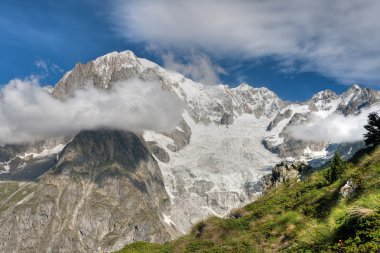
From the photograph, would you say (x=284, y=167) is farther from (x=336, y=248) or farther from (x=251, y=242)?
(x=336, y=248)

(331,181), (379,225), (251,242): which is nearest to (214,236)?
(251,242)

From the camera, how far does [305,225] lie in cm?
2956

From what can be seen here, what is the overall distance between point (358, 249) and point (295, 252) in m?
5.17

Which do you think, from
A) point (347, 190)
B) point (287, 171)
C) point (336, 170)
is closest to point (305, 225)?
point (347, 190)

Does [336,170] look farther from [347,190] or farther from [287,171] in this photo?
[287,171]

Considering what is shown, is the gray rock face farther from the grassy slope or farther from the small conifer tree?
the small conifer tree

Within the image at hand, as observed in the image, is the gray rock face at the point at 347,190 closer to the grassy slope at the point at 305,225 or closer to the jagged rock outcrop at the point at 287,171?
the grassy slope at the point at 305,225

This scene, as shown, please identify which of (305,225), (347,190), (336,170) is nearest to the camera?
(347,190)

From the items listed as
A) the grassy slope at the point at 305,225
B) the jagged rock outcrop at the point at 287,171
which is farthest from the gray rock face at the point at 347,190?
the jagged rock outcrop at the point at 287,171

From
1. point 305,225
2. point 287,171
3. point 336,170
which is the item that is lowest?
point 305,225

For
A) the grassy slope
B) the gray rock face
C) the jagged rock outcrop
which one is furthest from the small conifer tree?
the jagged rock outcrop

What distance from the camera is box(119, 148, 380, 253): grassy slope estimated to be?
20.9 metres

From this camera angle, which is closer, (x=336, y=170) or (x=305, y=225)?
(x=305, y=225)

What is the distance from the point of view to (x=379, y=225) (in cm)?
1991
